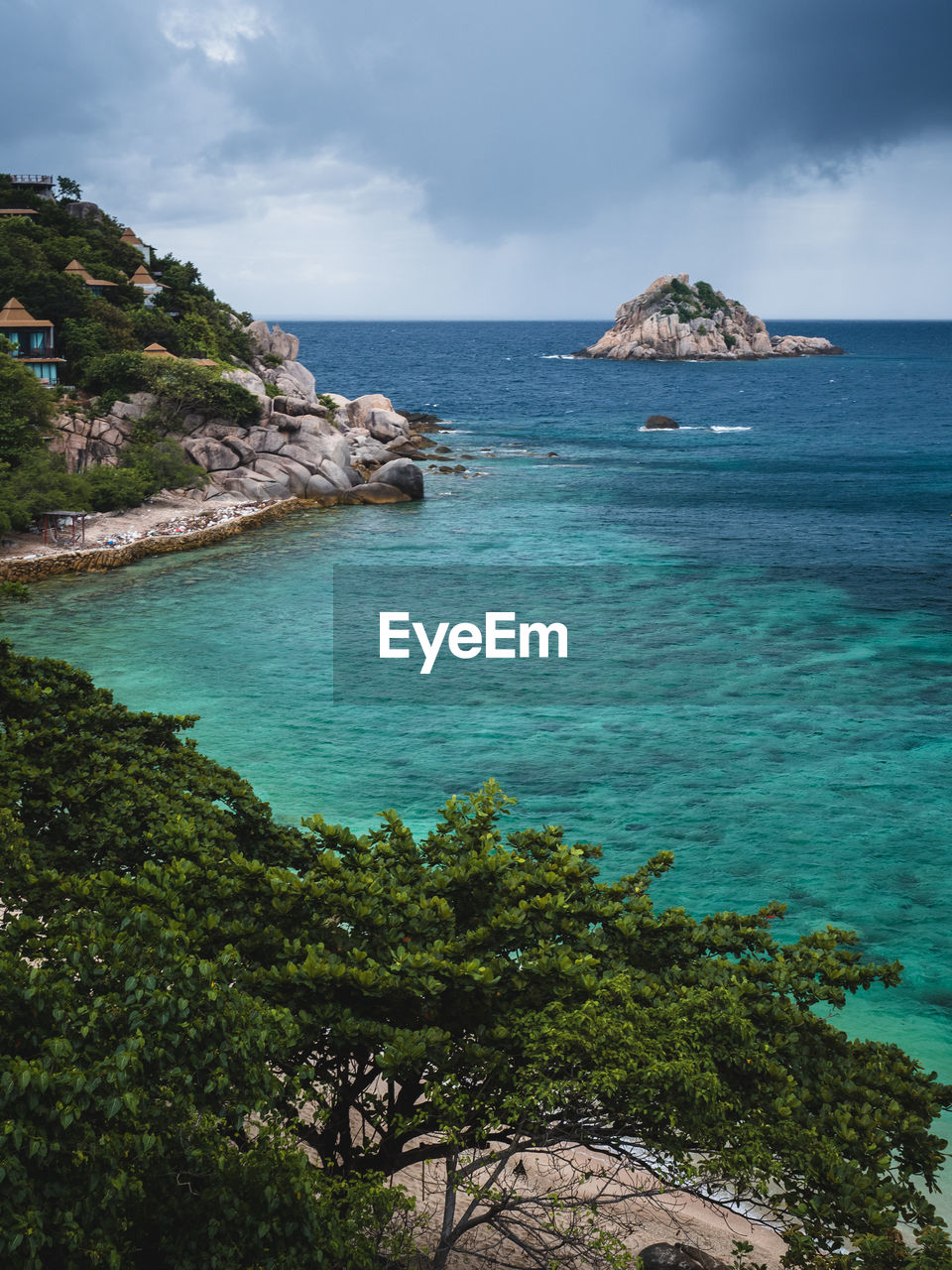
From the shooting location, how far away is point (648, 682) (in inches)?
1216

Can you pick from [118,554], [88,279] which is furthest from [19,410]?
[88,279]

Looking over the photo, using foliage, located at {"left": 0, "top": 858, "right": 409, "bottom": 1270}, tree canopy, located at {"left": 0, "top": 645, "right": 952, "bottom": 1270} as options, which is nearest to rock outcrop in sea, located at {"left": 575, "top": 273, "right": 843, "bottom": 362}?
tree canopy, located at {"left": 0, "top": 645, "right": 952, "bottom": 1270}

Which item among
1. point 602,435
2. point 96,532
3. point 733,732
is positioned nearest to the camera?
point 733,732

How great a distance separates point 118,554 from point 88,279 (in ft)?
98.3

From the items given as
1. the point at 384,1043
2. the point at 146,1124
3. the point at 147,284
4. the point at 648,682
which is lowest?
the point at 648,682

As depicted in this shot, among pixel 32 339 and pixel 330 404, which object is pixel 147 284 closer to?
pixel 330 404

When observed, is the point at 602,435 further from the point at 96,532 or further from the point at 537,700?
the point at 537,700

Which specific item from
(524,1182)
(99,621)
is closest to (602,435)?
(99,621)

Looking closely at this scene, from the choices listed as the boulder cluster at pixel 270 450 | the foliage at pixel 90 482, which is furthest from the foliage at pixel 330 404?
the foliage at pixel 90 482

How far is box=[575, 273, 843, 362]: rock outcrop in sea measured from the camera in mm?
183750

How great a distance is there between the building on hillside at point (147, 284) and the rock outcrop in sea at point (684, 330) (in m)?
130

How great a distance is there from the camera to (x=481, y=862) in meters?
10.0

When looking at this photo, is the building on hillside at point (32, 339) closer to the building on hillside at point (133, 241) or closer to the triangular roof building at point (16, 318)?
the triangular roof building at point (16, 318)

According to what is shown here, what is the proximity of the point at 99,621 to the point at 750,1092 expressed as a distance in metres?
30.3
